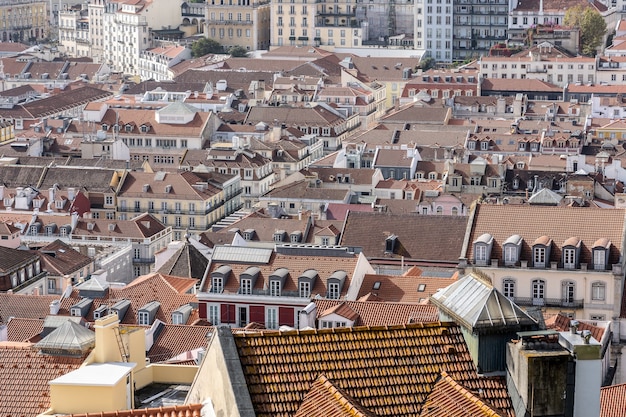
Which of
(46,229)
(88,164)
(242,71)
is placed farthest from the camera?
(242,71)

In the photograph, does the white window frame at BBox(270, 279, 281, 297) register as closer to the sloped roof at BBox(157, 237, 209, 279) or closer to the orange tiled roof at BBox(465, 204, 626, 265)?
the orange tiled roof at BBox(465, 204, 626, 265)

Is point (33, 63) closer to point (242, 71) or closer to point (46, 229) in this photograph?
point (242, 71)

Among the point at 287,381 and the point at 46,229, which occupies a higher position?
the point at 287,381

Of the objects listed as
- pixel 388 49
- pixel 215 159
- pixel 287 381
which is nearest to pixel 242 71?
pixel 388 49

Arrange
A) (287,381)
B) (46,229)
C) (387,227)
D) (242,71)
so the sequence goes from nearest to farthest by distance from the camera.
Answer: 1. (287,381)
2. (387,227)
3. (46,229)
4. (242,71)

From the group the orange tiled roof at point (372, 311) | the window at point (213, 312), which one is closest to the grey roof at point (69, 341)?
the orange tiled roof at point (372, 311)

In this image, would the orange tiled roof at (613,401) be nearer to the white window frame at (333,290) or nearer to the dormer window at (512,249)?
the dormer window at (512,249)
